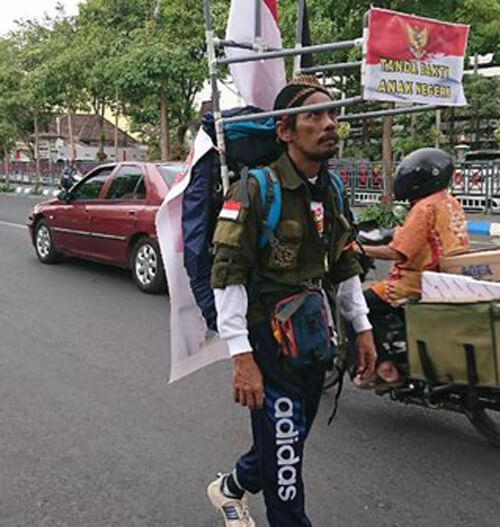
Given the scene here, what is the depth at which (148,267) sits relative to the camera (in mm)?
8000

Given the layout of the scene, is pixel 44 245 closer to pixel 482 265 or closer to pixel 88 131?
pixel 482 265

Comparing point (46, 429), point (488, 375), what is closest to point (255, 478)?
point (488, 375)

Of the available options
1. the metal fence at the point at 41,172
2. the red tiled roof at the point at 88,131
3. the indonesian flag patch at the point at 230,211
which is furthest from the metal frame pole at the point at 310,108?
the red tiled roof at the point at 88,131

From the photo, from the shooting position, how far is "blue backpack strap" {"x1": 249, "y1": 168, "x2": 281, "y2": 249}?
A: 2.35 metres

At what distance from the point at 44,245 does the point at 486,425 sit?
25.1 feet

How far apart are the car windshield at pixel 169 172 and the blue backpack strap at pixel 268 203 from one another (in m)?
5.57

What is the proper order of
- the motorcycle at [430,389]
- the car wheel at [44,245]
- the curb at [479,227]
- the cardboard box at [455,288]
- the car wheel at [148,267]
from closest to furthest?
the cardboard box at [455,288] < the motorcycle at [430,389] < the car wheel at [148,267] < the car wheel at [44,245] < the curb at [479,227]

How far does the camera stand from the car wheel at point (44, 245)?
983 centimetres

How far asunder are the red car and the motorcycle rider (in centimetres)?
423

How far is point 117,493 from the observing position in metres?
3.38

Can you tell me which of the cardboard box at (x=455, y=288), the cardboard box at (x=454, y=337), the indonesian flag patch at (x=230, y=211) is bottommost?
the cardboard box at (x=454, y=337)

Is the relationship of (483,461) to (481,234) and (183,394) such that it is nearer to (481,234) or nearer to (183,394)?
(183,394)

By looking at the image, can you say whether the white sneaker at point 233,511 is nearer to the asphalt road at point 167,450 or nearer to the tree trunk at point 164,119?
the asphalt road at point 167,450

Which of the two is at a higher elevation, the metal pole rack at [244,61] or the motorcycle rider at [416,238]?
the metal pole rack at [244,61]
